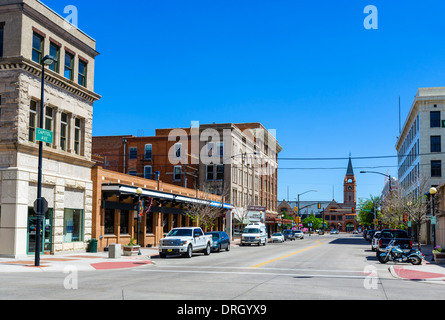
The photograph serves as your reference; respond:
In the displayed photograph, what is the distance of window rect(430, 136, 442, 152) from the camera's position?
2635 inches

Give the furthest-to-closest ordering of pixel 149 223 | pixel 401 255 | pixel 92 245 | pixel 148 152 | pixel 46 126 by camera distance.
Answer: pixel 148 152, pixel 149 223, pixel 92 245, pixel 46 126, pixel 401 255

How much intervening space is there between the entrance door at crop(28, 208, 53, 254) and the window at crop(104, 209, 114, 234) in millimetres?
6236

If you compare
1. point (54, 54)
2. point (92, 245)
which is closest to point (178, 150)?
point (92, 245)

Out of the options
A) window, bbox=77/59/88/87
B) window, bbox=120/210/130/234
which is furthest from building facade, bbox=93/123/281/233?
window, bbox=77/59/88/87

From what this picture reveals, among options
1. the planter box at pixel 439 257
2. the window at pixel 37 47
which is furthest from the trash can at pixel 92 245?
the planter box at pixel 439 257

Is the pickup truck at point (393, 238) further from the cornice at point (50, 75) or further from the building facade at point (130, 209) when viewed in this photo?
the cornice at point (50, 75)

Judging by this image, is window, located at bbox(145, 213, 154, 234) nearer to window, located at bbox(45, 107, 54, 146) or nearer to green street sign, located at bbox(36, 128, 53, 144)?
window, located at bbox(45, 107, 54, 146)

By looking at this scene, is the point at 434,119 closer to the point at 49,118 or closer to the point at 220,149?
the point at 220,149

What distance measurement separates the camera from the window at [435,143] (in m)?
66.9

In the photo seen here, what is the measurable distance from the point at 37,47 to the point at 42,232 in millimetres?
10592

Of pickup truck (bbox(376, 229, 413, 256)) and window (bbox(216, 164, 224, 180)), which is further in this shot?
window (bbox(216, 164, 224, 180))

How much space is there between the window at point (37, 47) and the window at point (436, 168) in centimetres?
5520

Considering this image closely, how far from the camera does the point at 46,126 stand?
29281mm
